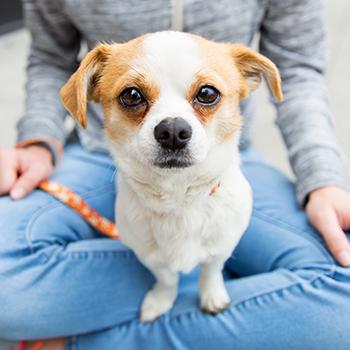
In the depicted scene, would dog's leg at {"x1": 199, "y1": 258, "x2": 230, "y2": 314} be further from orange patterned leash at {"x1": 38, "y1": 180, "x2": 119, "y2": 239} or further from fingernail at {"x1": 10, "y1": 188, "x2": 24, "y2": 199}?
fingernail at {"x1": 10, "y1": 188, "x2": 24, "y2": 199}

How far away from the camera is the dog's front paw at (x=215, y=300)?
2.72 feet

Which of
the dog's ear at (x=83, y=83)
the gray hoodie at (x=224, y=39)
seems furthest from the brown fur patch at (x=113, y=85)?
the gray hoodie at (x=224, y=39)

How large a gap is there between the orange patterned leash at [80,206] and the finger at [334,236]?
0.40 meters

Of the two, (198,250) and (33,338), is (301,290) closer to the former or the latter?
(198,250)

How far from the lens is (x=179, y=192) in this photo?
72 centimetres

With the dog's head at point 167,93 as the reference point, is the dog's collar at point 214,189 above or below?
below

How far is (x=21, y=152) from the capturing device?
3.15 ft

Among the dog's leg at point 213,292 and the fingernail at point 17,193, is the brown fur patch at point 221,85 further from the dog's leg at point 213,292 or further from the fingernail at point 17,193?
the fingernail at point 17,193

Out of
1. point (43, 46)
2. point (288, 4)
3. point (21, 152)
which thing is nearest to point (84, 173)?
point (21, 152)

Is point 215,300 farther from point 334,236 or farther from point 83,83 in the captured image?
point 83,83

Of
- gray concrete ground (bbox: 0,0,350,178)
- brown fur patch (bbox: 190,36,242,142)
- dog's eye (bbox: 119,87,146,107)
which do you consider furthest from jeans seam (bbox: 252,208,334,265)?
gray concrete ground (bbox: 0,0,350,178)

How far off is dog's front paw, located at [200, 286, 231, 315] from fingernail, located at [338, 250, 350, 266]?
0.69 ft

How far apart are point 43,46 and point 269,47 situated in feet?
1.62

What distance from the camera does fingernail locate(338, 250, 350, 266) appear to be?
0.81m
